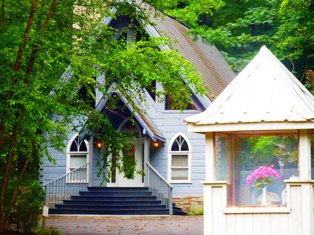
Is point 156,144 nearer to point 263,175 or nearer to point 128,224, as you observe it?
point 128,224

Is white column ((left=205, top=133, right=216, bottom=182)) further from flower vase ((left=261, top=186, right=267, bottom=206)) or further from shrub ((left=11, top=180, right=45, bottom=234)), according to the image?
shrub ((left=11, top=180, right=45, bottom=234))

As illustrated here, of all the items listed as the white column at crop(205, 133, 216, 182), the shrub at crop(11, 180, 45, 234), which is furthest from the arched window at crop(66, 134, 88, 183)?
the white column at crop(205, 133, 216, 182)

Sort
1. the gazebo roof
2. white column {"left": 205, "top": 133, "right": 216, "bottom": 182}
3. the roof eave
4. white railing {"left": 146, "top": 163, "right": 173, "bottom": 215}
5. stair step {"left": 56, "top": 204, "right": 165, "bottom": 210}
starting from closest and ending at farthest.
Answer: the roof eave → the gazebo roof → white column {"left": 205, "top": 133, "right": 216, "bottom": 182} → stair step {"left": 56, "top": 204, "right": 165, "bottom": 210} → white railing {"left": 146, "top": 163, "right": 173, "bottom": 215}

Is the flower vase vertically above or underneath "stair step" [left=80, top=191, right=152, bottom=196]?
underneath

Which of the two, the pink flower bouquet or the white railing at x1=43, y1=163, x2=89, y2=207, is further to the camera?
the white railing at x1=43, y1=163, x2=89, y2=207

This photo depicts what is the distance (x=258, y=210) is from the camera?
589 inches

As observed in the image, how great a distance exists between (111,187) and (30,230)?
32.7ft

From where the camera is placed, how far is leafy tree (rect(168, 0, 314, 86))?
28500 millimetres

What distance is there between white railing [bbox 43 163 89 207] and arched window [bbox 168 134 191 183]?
3.10 m

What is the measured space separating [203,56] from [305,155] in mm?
23114

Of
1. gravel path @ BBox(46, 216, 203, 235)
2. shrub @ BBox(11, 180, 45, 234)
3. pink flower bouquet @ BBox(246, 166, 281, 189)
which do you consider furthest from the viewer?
gravel path @ BBox(46, 216, 203, 235)

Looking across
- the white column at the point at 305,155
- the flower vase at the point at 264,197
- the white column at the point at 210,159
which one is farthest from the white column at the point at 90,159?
the white column at the point at 305,155

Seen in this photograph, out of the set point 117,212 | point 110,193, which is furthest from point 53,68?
point 110,193

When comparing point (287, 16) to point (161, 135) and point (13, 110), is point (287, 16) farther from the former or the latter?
point (13, 110)
